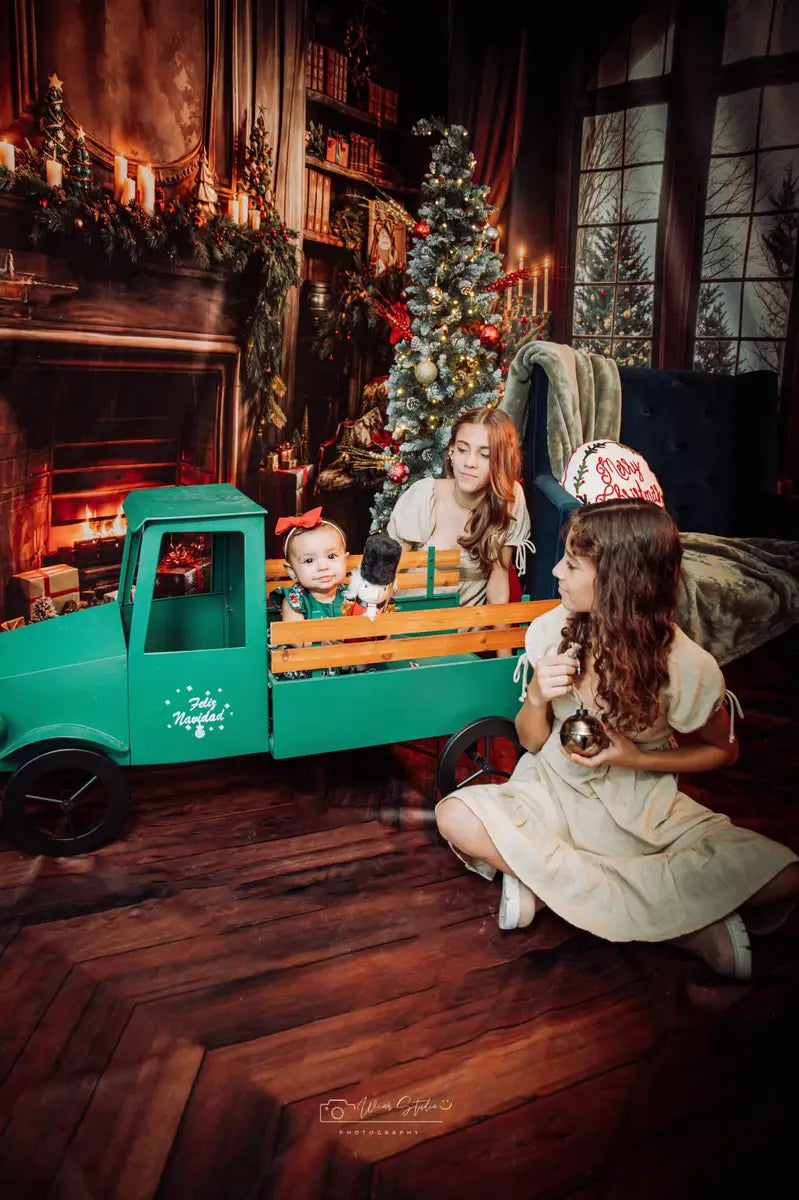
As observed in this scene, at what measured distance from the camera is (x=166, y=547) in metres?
4.06

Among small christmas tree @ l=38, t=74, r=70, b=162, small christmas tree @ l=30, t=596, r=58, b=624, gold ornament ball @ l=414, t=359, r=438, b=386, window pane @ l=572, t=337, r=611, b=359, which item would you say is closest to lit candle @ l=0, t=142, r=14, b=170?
small christmas tree @ l=38, t=74, r=70, b=162

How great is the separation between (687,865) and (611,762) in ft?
0.90

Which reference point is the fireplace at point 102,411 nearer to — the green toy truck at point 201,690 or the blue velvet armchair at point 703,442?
the green toy truck at point 201,690

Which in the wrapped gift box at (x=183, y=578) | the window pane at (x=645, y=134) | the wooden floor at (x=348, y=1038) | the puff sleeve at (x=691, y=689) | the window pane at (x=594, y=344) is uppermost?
the window pane at (x=645, y=134)

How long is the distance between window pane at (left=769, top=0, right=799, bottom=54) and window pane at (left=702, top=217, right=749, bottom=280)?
1.77 ft

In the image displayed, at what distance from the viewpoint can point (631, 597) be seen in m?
1.92

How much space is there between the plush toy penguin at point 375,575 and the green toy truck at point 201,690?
6cm

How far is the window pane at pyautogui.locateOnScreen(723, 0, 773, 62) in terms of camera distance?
300 centimetres

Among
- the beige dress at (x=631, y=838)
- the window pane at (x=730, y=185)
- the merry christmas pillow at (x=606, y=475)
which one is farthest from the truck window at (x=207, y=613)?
the window pane at (x=730, y=185)

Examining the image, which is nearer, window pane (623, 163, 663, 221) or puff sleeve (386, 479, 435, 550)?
puff sleeve (386, 479, 435, 550)

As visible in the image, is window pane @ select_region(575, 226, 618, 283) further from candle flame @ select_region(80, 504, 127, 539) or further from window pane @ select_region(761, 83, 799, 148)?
candle flame @ select_region(80, 504, 127, 539)

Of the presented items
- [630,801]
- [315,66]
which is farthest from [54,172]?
[630,801]

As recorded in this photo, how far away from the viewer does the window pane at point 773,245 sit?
309 cm

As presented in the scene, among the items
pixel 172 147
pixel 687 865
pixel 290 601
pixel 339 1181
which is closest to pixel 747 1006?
pixel 687 865
